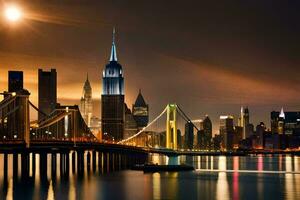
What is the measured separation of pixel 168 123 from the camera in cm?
13950

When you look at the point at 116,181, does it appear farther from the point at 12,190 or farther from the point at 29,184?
the point at 12,190

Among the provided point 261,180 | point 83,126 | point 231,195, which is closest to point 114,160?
point 83,126

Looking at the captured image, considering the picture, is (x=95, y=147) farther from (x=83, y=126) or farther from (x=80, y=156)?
(x=83, y=126)

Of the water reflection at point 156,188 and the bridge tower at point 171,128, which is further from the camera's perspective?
the bridge tower at point 171,128

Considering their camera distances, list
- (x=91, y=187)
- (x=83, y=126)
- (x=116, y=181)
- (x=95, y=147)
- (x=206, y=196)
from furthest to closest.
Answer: (x=83, y=126) < (x=95, y=147) < (x=116, y=181) < (x=91, y=187) < (x=206, y=196)

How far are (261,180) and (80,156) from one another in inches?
1615

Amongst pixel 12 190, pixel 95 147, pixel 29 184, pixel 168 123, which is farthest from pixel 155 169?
pixel 12 190

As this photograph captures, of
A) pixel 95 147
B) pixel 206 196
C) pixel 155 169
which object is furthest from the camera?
pixel 95 147

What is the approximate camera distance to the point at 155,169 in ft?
385

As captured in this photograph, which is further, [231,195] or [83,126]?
[83,126]

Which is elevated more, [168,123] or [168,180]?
[168,123]

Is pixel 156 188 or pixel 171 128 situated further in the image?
pixel 171 128

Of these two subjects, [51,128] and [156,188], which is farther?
[51,128]

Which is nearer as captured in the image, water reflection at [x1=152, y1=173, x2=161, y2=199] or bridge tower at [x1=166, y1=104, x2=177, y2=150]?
water reflection at [x1=152, y1=173, x2=161, y2=199]
